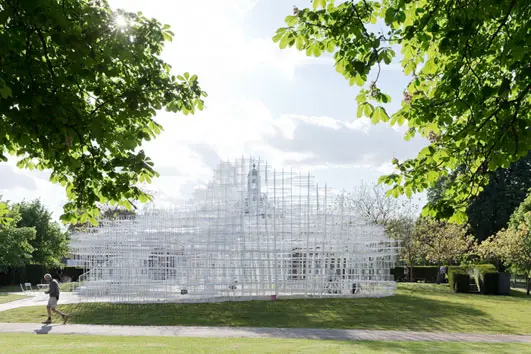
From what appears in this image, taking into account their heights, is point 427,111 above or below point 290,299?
above

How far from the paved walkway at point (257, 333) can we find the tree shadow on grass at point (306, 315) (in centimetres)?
119

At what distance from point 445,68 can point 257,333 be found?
9873 mm

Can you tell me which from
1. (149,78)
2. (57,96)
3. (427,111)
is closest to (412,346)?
(427,111)

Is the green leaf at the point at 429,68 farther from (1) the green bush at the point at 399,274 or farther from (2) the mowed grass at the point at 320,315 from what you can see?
(1) the green bush at the point at 399,274

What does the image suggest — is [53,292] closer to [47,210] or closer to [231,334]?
[231,334]

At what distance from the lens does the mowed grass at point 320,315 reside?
687 inches

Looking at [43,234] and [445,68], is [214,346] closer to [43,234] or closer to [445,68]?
[445,68]

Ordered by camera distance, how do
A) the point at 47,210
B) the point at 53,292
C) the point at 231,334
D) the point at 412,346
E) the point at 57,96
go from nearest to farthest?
the point at 57,96 → the point at 412,346 → the point at 231,334 → the point at 53,292 → the point at 47,210

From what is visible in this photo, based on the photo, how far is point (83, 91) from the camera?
7.44m

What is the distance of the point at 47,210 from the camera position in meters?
42.8

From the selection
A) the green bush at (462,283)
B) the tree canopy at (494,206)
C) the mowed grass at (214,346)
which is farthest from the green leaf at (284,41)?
the tree canopy at (494,206)

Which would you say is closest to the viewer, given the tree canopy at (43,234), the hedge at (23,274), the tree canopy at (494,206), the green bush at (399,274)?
the hedge at (23,274)

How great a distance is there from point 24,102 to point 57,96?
467 millimetres

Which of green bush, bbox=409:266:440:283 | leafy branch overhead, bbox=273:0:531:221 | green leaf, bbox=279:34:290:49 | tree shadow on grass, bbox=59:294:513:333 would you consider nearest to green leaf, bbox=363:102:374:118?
leafy branch overhead, bbox=273:0:531:221
